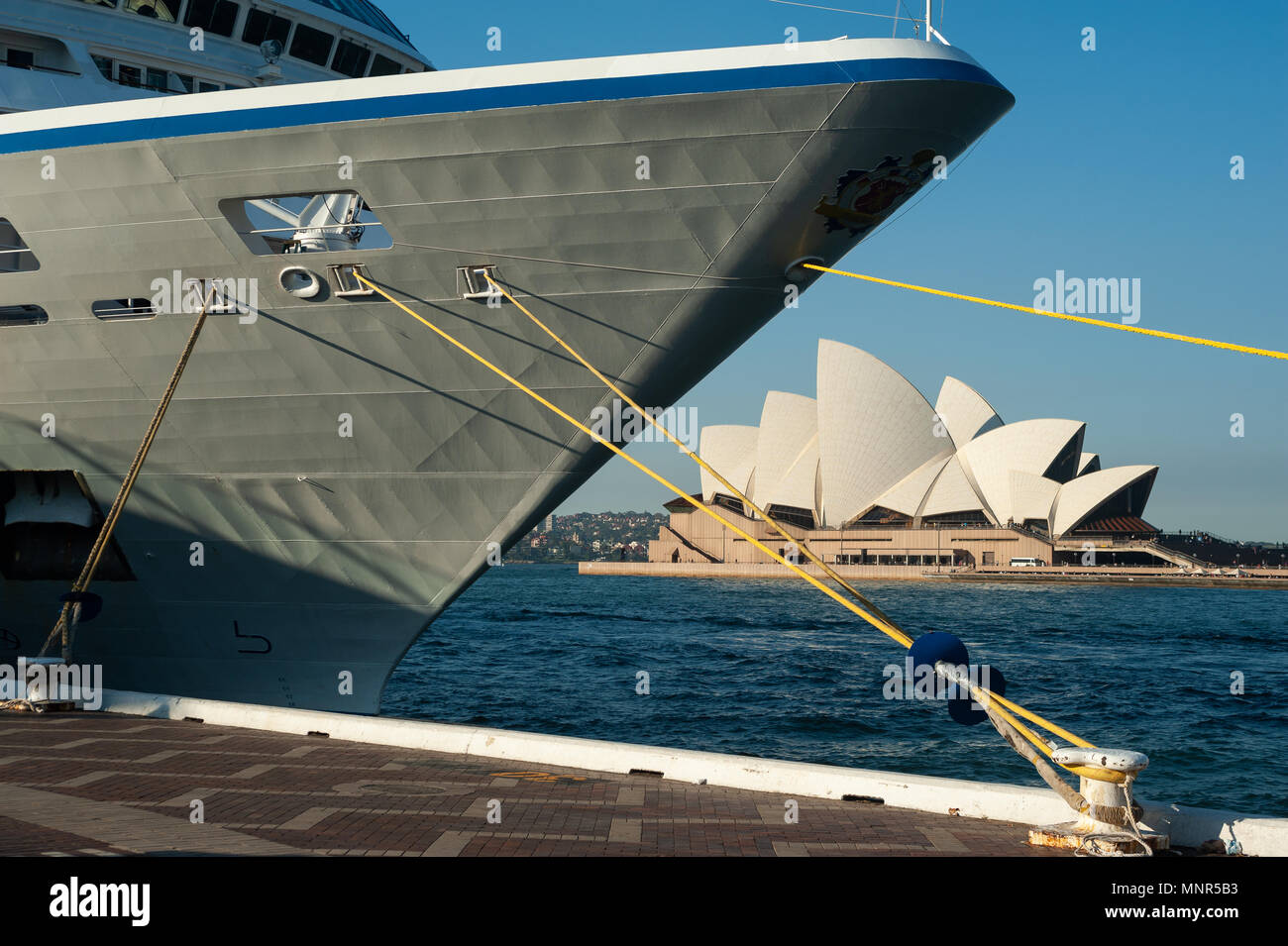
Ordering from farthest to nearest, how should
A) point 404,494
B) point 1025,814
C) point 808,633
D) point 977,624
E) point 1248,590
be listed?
point 1248,590, point 977,624, point 808,633, point 404,494, point 1025,814

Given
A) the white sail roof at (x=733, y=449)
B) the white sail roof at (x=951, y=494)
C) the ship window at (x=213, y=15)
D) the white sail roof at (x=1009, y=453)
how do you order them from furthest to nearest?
the white sail roof at (x=733, y=449) → the white sail roof at (x=951, y=494) → the white sail roof at (x=1009, y=453) → the ship window at (x=213, y=15)

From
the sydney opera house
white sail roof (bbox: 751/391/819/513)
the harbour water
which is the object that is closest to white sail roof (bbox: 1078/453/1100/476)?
the sydney opera house

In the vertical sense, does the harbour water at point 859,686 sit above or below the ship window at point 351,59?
below

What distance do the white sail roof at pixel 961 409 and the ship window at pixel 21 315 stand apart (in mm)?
78110

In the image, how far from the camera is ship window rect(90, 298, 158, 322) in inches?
495

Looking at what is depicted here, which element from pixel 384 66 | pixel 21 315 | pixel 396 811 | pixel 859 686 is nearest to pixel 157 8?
pixel 384 66

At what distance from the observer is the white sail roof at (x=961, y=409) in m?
86.5

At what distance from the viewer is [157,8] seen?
15.4m

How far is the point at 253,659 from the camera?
1357 cm

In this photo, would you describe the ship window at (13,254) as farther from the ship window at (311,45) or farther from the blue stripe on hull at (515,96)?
the ship window at (311,45)

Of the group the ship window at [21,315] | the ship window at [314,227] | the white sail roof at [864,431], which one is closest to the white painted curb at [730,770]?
the ship window at [21,315]
